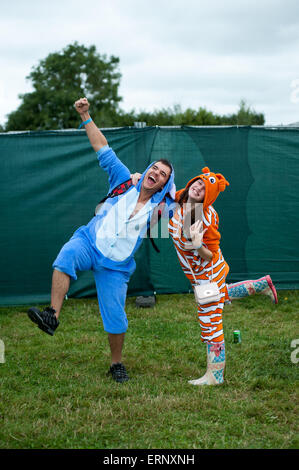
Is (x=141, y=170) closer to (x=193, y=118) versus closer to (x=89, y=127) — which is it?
(x=89, y=127)

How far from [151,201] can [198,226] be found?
0.60 m

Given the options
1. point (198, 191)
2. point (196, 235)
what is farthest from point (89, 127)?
point (196, 235)

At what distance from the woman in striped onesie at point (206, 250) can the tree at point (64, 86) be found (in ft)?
142

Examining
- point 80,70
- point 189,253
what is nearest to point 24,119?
point 80,70

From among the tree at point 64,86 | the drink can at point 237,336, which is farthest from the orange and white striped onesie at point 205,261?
the tree at point 64,86

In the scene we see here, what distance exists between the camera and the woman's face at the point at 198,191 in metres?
3.83

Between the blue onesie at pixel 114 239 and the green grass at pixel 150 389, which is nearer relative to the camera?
the green grass at pixel 150 389

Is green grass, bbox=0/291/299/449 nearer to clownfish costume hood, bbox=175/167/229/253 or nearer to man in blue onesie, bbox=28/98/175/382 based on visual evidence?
man in blue onesie, bbox=28/98/175/382

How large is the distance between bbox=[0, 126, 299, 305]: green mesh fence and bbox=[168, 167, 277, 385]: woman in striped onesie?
2716mm

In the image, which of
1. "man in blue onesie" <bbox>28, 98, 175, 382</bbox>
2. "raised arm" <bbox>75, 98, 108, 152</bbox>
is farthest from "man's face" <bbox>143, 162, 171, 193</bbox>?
"raised arm" <bbox>75, 98, 108, 152</bbox>

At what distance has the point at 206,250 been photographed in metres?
3.79

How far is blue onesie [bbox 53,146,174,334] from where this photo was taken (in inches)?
157

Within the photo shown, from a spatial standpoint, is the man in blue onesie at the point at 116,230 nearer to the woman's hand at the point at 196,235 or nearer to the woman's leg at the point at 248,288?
the woman's hand at the point at 196,235

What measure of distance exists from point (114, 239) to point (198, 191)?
76 centimetres
